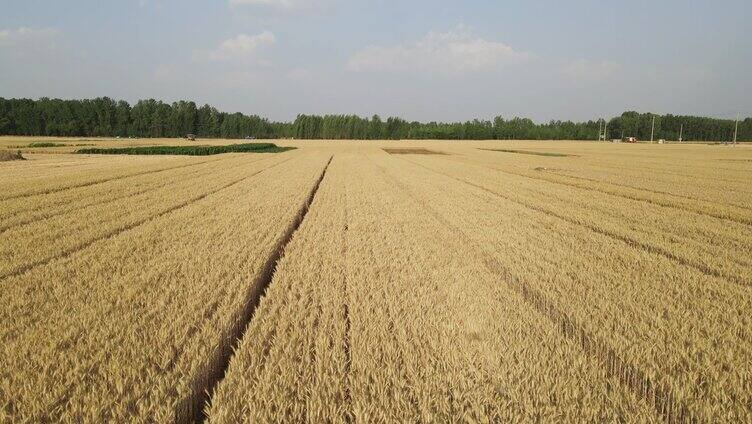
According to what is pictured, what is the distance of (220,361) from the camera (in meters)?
3.45

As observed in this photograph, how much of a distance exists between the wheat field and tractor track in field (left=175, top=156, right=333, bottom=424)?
15mm

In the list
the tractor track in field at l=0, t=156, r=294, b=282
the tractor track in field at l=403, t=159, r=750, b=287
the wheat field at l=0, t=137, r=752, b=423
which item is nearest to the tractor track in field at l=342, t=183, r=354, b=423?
the wheat field at l=0, t=137, r=752, b=423

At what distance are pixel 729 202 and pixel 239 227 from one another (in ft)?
44.2

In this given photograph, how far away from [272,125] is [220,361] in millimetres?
171788

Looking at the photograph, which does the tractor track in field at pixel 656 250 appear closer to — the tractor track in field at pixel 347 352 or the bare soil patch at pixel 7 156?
the tractor track in field at pixel 347 352

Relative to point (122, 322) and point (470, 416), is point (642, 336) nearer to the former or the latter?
point (470, 416)

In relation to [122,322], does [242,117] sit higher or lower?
higher

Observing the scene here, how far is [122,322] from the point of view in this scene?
402 centimetres

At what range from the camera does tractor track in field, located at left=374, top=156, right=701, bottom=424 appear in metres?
2.80

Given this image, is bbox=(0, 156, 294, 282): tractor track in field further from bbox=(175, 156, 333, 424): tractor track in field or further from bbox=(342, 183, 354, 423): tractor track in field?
bbox=(342, 183, 354, 423): tractor track in field

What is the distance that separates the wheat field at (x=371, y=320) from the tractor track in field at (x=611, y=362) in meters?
0.02

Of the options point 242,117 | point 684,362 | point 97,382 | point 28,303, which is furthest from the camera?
point 242,117

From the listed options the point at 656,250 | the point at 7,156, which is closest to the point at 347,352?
the point at 656,250

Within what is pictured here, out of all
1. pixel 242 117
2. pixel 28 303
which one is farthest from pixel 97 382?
pixel 242 117
